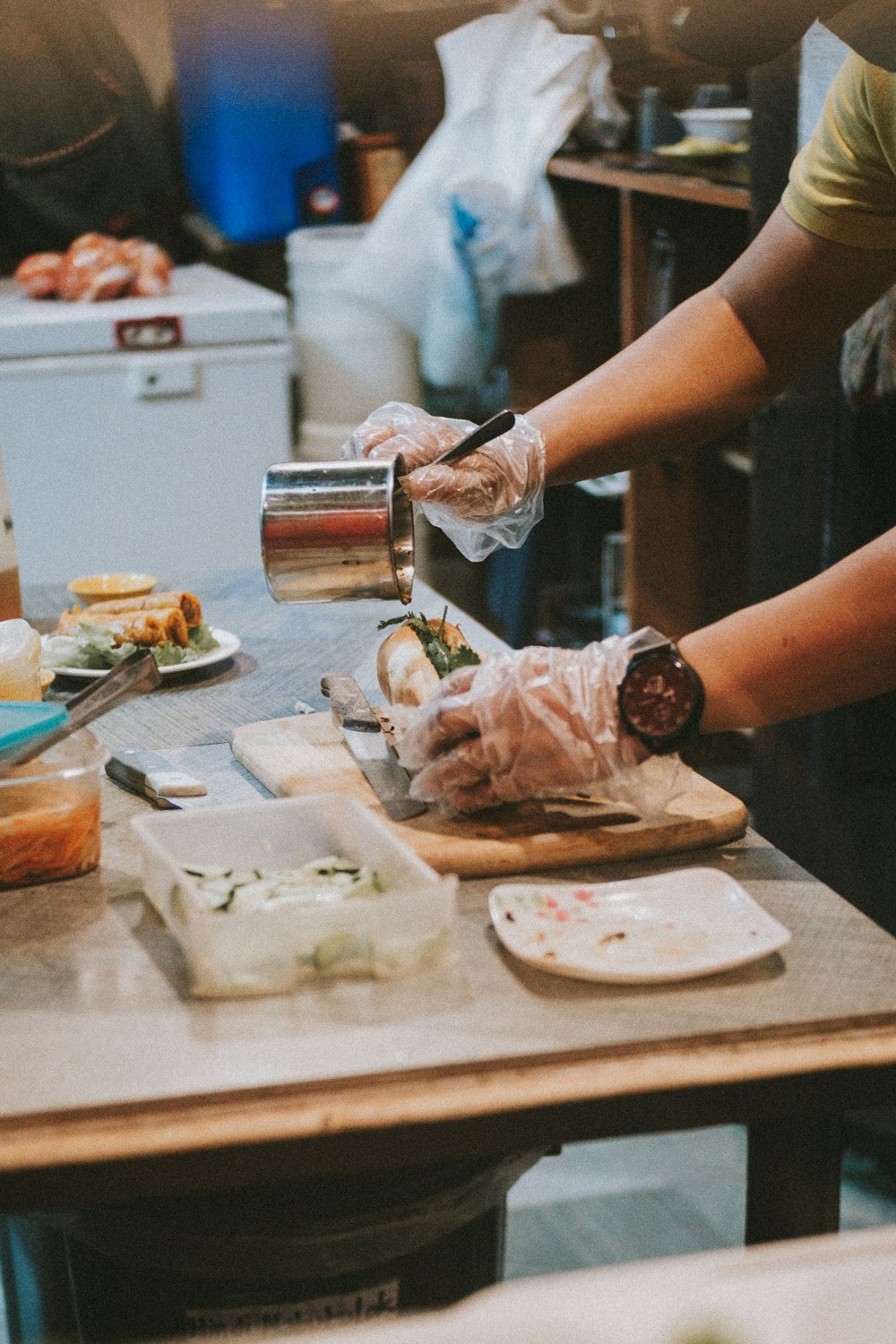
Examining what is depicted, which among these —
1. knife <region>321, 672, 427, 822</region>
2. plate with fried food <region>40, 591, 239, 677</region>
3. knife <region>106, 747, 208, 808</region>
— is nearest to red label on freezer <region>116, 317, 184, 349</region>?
plate with fried food <region>40, 591, 239, 677</region>

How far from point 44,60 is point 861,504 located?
2008mm

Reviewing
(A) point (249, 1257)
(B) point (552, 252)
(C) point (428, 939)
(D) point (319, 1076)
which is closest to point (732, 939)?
(C) point (428, 939)

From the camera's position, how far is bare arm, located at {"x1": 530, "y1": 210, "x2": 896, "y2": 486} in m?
1.63

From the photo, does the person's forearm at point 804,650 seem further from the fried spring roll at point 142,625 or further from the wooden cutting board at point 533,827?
the fried spring roll at point 142,625

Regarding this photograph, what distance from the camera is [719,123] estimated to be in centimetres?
305

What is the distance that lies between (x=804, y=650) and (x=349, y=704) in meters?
0.47

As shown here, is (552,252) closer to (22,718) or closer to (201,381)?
(201,381)

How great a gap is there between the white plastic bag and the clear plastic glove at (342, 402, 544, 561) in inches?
70.9

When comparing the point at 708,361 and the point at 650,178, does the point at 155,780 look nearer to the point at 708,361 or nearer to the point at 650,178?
the point at 708,361

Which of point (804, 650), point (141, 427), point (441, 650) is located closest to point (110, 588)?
point (441, 650)

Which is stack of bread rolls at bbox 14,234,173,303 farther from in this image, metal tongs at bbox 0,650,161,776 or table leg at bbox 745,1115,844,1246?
table leg at bbox 745,1115,844,1246

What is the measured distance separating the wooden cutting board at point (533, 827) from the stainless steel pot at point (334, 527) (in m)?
0.17

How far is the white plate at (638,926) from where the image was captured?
1.01 metres

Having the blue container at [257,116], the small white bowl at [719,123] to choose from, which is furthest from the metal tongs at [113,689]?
the small white bowl at [719,123]
